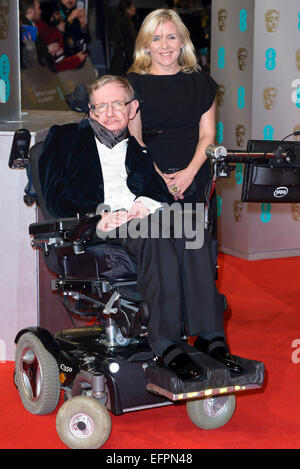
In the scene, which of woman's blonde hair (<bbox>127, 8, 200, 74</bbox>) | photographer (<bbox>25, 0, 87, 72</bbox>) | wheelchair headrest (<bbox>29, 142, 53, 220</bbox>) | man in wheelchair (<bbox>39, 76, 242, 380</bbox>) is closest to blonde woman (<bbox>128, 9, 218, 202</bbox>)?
woman's blonde hair (<bbox>127, 8, 200, 74</bbox>)

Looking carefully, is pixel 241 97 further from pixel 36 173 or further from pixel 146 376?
pixel 146 376

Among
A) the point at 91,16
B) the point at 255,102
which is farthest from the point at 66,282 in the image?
the point at 91,16

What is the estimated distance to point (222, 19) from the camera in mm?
6145

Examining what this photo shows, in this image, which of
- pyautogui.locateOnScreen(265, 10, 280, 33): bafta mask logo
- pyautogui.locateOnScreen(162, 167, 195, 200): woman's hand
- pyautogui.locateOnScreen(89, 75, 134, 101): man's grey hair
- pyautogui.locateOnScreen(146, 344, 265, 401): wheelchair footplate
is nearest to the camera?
pyautogui.locateOnScreen(146, 344, 265, 401): wheelchair footplate

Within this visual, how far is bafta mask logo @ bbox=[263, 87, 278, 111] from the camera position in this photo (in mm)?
5906

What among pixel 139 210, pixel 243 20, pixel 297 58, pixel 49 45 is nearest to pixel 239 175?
pixel 297 58

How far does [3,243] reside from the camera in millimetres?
3662

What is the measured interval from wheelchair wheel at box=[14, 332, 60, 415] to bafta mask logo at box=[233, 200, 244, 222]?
3279 mm

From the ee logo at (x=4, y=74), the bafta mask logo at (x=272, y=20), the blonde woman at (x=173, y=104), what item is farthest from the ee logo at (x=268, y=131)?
the blonde woman at (x=173, y=104)

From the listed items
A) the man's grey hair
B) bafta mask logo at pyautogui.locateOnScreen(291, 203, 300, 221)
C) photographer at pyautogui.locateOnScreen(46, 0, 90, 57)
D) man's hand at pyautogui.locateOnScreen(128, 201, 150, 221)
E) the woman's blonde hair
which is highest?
photographer at pyautogui.locateOnScreen(46, 0, 90, 57)

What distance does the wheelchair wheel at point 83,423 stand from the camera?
8.77ft

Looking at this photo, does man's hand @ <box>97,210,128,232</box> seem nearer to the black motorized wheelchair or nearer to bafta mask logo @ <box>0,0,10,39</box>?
the black motorized wheelchair

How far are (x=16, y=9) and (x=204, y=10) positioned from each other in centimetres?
604

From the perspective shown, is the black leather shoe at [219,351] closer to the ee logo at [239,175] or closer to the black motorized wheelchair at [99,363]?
the black motorized wheelchair at [99,363]
